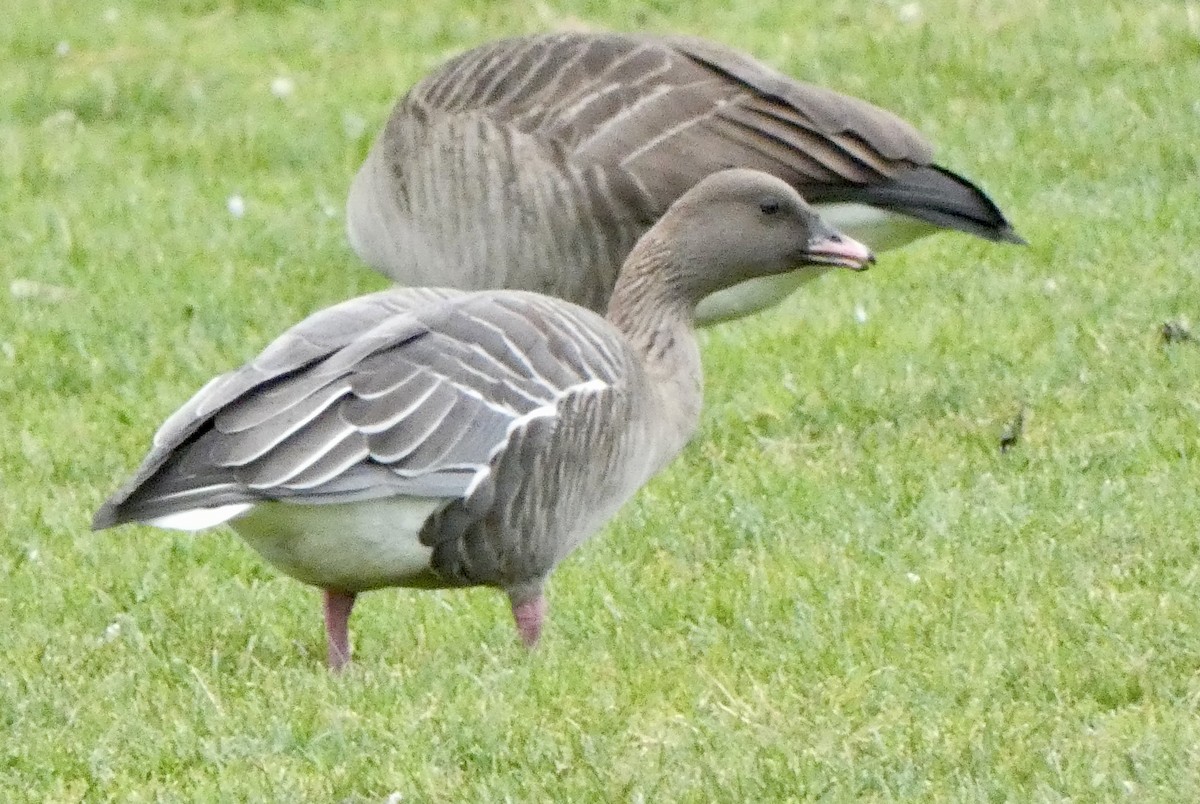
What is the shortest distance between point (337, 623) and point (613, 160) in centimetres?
242

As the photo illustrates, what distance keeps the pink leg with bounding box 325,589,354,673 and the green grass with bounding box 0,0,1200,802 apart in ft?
0.39

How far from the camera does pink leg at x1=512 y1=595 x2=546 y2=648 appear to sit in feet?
18.3

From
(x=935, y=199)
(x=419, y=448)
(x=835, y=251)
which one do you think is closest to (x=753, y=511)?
(x=835, y=251)

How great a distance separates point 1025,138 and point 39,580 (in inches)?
218

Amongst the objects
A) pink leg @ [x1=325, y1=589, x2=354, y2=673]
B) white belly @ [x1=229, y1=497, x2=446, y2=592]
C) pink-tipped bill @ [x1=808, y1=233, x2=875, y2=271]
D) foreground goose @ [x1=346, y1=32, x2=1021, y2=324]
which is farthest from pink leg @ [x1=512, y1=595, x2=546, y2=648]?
foreground goose @ [x1=346, y1=32, x2=1021, y2=324]

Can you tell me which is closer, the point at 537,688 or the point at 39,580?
the point at 537,688

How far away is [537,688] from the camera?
5109 mm

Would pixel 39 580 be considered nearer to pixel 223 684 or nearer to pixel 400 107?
pixel 223 684

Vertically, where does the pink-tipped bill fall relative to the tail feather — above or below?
above

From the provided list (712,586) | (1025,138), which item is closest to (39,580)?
(712,586)

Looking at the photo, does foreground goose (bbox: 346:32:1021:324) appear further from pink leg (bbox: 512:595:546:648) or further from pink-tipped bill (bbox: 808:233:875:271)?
pink leg (bbox: 512:595:546:648)

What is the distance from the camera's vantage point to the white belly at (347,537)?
5.23 meters

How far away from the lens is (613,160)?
758cm

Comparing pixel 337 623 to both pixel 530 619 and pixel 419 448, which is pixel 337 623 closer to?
pixel 530 619
